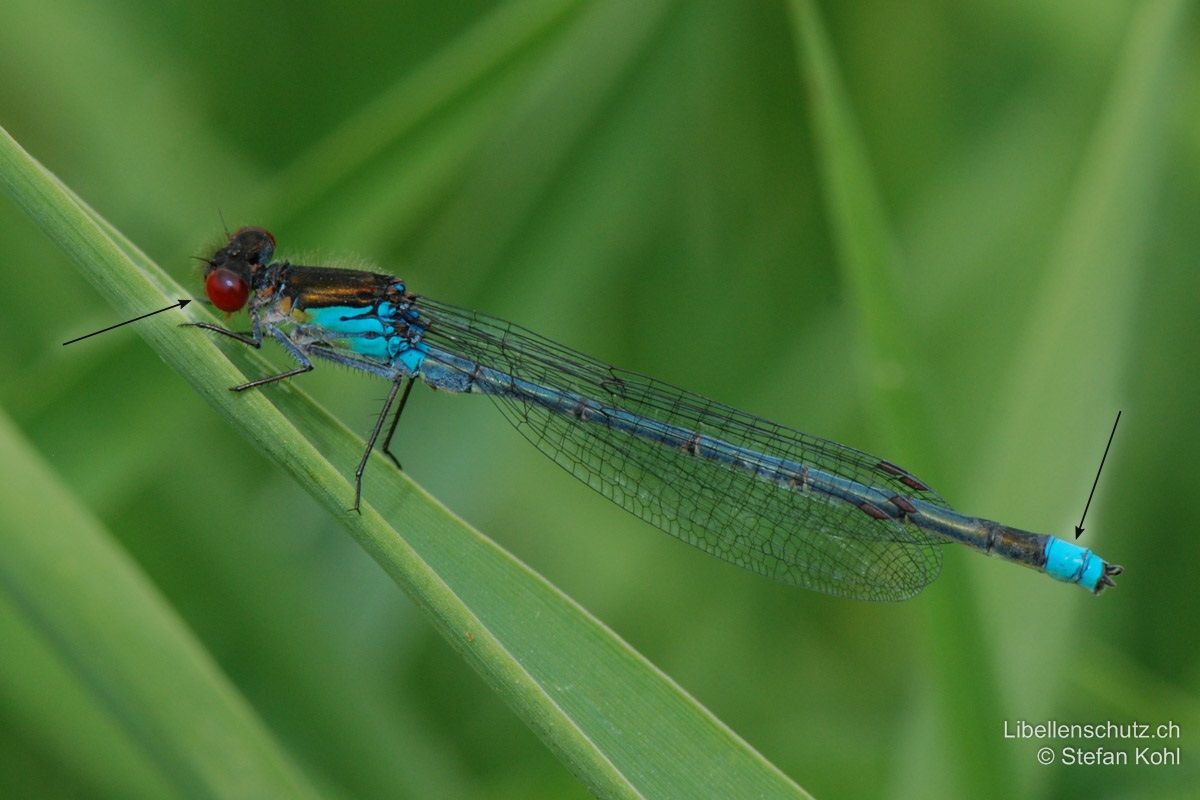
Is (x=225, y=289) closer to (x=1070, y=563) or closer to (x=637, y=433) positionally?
(x=637, y=433)

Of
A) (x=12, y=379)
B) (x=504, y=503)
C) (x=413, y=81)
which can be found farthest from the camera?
(x=504, y=503)

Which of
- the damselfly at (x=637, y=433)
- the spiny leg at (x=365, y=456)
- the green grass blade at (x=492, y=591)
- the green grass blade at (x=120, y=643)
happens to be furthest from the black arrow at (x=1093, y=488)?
the green grass blade at (x=120, y=643)

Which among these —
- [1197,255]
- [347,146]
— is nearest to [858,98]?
[1197,255]

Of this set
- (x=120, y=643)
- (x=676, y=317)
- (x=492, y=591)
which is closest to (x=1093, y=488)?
(x=492, y=591)

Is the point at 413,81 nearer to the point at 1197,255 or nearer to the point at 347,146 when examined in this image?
the point at 347,146

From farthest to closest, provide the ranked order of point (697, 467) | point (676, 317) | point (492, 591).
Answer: point (676, 317), point (697, 467), point (492, 591)

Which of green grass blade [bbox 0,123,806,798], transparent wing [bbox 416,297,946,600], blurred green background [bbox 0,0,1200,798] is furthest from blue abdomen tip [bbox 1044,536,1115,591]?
green grass blade [bbox 0,123,806,798]
